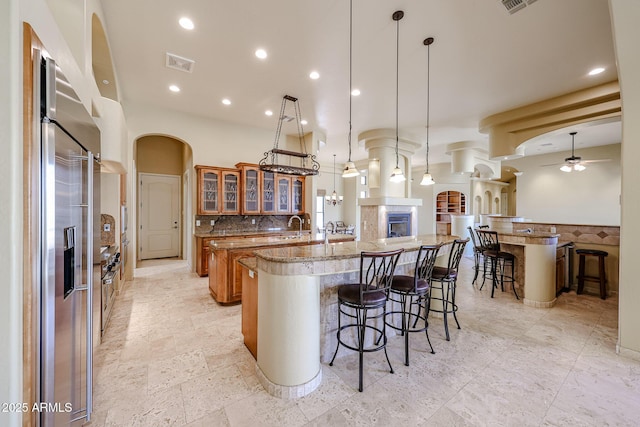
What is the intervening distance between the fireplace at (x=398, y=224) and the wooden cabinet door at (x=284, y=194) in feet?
8.35

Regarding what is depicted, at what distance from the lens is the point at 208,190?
5234mm

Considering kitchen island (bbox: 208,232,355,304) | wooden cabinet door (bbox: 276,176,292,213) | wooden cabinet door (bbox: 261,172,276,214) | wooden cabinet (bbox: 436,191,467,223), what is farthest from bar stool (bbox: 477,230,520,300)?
wooden cabinet (bbox: 436,191,467,223)

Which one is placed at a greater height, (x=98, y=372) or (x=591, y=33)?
(x=591, y=33)

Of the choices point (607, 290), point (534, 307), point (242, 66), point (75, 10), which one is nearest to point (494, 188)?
point (607, 290)

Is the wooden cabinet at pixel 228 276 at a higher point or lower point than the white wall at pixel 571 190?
lower

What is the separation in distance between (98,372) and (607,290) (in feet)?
22.2

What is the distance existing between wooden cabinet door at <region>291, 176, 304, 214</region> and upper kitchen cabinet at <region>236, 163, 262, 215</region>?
0.85m

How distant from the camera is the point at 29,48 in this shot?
98 centimetres

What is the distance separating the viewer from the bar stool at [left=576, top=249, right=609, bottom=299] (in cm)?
389

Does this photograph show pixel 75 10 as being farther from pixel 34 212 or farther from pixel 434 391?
pixel 434 391

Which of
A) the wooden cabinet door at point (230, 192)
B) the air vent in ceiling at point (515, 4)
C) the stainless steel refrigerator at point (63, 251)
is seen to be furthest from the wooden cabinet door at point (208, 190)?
the air vent in ceiling at point (515, 4)

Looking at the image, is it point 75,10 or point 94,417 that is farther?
point 75,10

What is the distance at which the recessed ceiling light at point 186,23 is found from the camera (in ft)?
8.55
